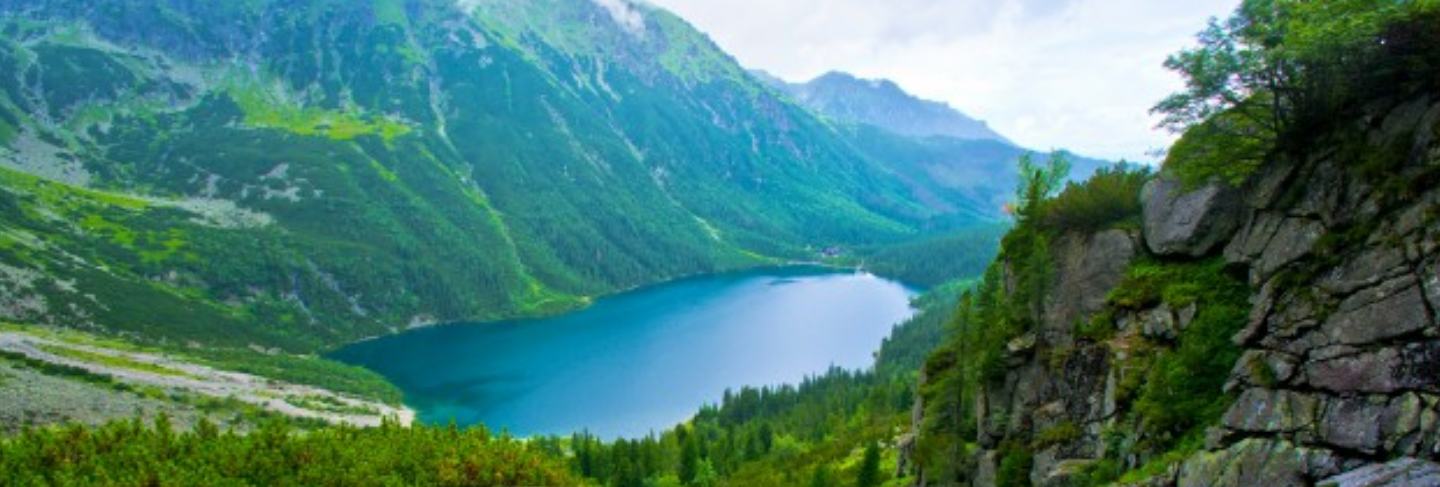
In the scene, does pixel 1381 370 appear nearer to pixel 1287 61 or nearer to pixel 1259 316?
pixel 1259 316

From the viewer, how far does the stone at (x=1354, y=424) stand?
74.7 feet

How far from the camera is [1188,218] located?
34.6m

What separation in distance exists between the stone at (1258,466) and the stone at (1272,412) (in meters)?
0.52

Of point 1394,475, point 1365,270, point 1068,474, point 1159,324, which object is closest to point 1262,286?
point 1365,270

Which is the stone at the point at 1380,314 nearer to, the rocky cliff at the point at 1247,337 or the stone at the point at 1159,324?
the rocky cliff at the point at 1247,337

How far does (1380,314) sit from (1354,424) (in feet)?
10.7

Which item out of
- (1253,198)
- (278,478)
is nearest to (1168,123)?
(1253,198)

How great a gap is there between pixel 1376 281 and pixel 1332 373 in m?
2.92

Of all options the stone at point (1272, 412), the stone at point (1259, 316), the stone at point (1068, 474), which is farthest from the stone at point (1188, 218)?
the stone at point (1068, 474)

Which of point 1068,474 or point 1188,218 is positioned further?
point 1188,218

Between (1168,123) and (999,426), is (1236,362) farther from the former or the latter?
(999,426)

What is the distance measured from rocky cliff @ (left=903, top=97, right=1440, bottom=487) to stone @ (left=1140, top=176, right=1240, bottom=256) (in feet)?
0.24

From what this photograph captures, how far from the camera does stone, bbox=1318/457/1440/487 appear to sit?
2008 centimetres

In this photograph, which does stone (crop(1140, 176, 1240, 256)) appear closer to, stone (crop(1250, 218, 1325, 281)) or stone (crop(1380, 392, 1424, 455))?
stone (crop(1250, 218, 1325, 281))
